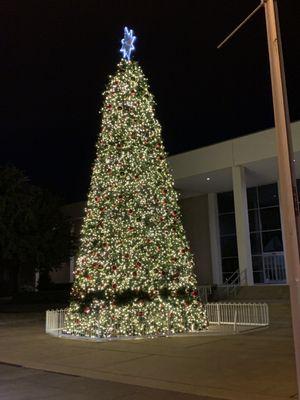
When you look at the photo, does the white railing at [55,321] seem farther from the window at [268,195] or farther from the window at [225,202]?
the window at [225,202]

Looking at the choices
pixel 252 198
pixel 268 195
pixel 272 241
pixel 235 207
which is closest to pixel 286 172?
pixel 235 207

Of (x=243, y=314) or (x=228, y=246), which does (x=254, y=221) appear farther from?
(x=243, y=314)

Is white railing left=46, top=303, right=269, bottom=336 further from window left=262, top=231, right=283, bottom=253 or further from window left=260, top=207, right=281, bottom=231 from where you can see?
window left=260, top=207, right=281, bottom=231

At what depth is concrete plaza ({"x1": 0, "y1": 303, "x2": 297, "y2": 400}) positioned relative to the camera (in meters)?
7.58

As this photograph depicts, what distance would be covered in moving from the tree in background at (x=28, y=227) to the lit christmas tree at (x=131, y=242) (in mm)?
19049

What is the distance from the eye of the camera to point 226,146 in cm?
2934

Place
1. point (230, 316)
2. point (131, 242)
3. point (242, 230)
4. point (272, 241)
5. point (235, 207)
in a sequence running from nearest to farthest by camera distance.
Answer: point (131, 242)
point (230, 316)
point (242, 230)
point (235, 207)
point (272, 241)

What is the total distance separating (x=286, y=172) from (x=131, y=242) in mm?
8539

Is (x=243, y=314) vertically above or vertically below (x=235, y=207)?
below

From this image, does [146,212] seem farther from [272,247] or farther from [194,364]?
[272,247]

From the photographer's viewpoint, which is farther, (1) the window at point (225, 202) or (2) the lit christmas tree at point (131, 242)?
(1) the window at point (225, 202)

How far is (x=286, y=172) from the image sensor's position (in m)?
6.39

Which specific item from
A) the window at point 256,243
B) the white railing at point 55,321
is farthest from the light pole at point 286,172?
the window at point 256,243

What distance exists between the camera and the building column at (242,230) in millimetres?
28094
